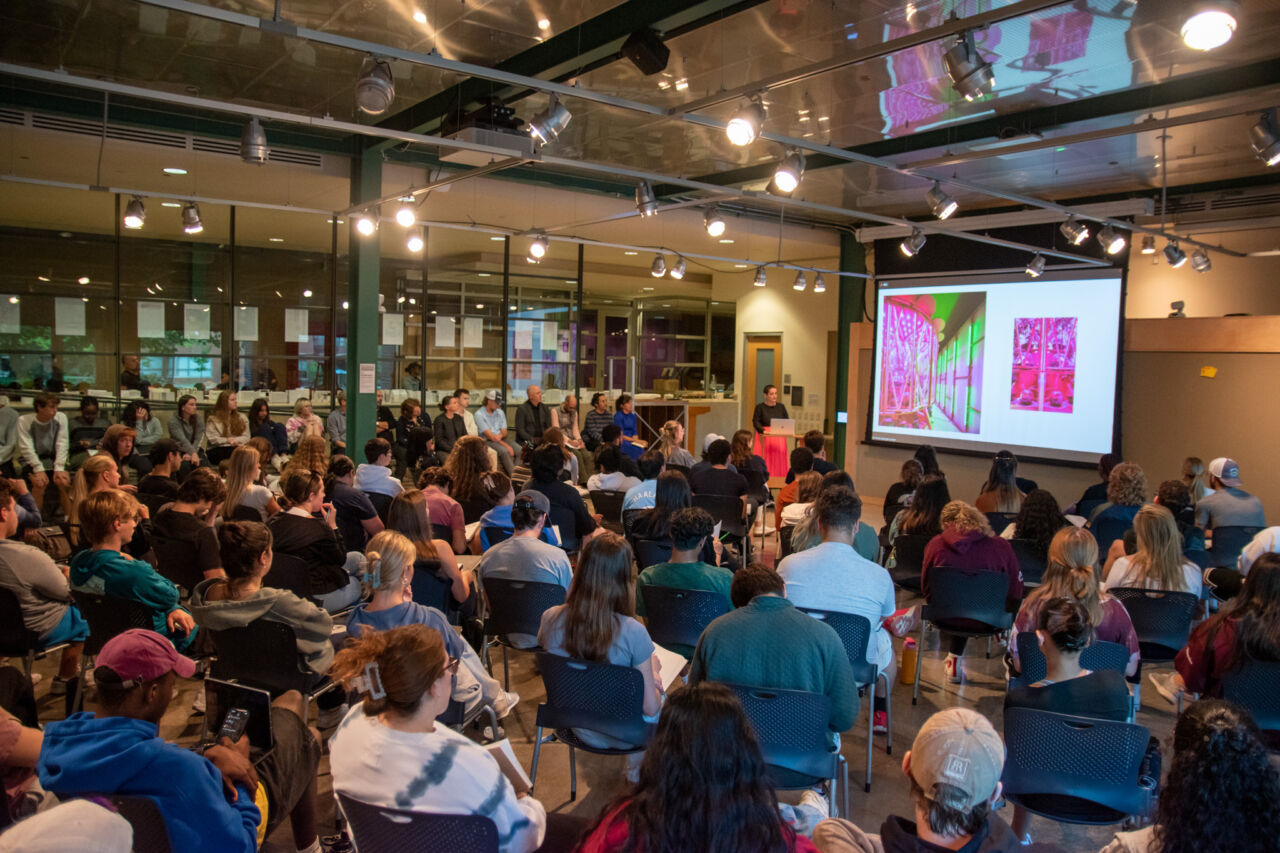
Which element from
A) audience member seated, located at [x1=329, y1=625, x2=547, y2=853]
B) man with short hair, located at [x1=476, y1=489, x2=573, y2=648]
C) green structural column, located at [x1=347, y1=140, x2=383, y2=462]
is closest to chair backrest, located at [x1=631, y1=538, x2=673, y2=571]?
man with short hair, located at [x1=476, y1=489, x2=573, y2=648]

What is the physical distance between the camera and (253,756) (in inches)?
98.9

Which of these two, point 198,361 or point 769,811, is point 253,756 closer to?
point 769,811

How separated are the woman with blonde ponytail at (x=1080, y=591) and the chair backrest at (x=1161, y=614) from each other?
694mm

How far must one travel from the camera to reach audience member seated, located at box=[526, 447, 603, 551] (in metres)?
5.57

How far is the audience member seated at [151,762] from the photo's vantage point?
1.98m

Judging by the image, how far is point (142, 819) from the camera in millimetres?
1969

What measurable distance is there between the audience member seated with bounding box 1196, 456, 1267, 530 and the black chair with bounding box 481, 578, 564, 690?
5.04 meters

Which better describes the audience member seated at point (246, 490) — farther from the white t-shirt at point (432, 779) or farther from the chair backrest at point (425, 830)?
the chair backrest at point (425, 830)

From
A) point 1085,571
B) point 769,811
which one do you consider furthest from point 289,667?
point 1085,571

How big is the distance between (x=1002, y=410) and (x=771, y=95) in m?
6.16

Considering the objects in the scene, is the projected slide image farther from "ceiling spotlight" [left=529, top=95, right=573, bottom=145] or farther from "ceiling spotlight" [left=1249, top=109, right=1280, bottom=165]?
"ceiling spotlight" [left=529, top=95, right=573, bottom=145]

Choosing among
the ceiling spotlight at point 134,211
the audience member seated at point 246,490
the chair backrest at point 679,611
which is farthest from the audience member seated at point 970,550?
the ceiling spotlight at point 134,211

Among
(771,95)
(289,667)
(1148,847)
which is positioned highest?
(771,95)

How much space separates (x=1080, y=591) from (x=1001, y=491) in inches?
131
